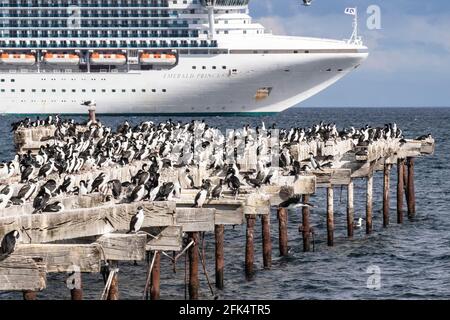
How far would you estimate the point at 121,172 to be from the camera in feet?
95.0

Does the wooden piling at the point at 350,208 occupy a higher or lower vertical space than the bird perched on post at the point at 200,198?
lower

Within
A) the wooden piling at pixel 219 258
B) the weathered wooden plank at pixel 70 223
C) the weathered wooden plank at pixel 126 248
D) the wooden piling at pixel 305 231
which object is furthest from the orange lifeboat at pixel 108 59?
the weathered wooden plank at pixel 126 248

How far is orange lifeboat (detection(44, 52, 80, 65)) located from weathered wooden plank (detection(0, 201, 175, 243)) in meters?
103

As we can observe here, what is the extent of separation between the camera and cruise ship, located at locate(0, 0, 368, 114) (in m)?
119

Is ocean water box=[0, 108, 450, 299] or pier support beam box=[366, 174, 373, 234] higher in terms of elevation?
pier support beam box=[366, 174, 373, 234]

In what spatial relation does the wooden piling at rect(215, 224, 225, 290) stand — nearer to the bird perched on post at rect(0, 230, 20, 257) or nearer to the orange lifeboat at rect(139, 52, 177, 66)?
the bird perched on post at rect(0, 230, 20, 257)

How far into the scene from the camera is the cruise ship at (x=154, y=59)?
119 m

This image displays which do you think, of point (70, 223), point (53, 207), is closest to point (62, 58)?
point (53, 207)

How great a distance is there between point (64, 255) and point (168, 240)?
13.0 feet

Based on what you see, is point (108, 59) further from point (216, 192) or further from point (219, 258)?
point (216, 192)

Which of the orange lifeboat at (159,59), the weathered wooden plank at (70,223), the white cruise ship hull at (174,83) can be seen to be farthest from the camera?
the orange lifeboat at (159,59)

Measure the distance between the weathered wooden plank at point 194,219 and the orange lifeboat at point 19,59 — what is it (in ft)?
333

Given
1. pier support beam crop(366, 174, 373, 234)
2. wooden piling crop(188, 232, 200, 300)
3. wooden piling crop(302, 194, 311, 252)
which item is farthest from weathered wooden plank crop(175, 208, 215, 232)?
pier support beam crop(366, 174, 373, 234)

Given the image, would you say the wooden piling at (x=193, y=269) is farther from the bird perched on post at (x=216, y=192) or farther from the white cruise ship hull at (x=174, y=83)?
the white cruise ship hull at (x=174, y=83)
